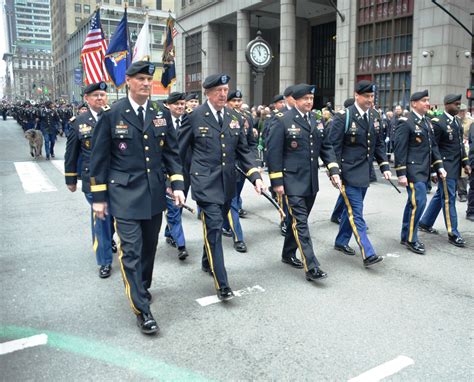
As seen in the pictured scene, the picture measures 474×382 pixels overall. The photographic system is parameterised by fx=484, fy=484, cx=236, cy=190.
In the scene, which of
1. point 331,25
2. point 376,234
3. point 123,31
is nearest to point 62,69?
point 331,25

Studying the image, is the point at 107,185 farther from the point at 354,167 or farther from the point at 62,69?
the point at 62,69

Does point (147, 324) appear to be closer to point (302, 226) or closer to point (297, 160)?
point (302, 226)

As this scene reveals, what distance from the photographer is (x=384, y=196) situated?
34.4 feet

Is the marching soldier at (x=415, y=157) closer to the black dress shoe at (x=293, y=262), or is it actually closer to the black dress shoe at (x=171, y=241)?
the black dress shoe at (x=293, y=262)

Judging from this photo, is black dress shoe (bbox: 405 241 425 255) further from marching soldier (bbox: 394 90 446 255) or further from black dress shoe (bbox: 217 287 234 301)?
black dress shoe (bbox: 217 287 234 301)

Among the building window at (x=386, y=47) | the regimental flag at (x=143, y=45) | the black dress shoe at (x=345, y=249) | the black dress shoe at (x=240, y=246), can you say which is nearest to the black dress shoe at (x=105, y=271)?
the black dress shoe at (x=240, y=246)

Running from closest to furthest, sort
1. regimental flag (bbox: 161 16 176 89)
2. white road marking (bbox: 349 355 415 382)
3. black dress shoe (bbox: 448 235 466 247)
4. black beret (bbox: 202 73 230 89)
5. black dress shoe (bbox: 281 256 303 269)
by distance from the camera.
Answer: white road marking (bbox: 349 355 415 382) → black beret (bbox: 202 73 230 89) → black dress shoe (bbox: 281 256 303 269) → black dress shoe (bbox: 448 235 466 247) → regimental flag (bbox: 161 16 176 89)

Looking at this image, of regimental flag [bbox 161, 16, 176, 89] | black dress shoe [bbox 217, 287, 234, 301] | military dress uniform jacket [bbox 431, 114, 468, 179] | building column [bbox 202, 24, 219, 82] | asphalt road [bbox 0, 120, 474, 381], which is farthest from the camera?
building column [bbox 202, 24, 219, 82]

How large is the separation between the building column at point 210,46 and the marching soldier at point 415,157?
99.3ft

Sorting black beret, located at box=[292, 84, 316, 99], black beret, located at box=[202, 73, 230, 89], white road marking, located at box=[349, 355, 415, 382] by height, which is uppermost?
black beret, located at box=[202, 73, 230, 89]

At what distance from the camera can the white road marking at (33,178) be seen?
1129cm

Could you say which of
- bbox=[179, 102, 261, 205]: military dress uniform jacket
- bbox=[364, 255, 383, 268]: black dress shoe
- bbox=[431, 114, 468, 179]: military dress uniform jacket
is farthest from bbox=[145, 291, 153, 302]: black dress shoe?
bbox=[431, 114, 468, 179]: military dress uniform jacket

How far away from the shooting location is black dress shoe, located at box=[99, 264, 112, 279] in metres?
5.34

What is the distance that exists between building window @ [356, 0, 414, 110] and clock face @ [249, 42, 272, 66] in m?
10.1
